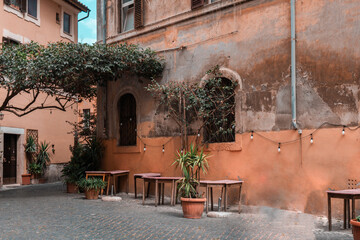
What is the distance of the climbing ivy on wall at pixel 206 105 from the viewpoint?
10.1 metres

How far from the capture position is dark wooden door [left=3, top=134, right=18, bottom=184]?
55.6 feet

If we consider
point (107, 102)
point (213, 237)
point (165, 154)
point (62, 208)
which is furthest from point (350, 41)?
point (107, 102)

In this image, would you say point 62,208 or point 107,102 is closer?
point 62,208

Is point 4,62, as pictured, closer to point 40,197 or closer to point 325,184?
point 40,197

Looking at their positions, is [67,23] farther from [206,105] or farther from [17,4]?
[206,105]

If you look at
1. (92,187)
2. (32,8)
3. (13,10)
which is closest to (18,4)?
(13,10)

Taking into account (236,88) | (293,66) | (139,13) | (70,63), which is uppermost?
(139,13)

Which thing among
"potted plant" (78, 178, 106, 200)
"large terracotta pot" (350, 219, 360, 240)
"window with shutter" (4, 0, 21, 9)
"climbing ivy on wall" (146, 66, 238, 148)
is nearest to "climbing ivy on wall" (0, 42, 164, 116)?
"climbing ivy on wall" (146, 66, 238, 148)

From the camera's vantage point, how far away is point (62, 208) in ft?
31.1

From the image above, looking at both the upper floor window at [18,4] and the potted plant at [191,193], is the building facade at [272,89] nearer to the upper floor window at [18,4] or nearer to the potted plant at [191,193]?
the potted plant at [191,193]

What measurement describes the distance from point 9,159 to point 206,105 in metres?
10.6

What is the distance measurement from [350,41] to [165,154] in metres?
5.66

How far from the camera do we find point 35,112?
61.0 ft

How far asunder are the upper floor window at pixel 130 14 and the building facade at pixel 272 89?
37cm
